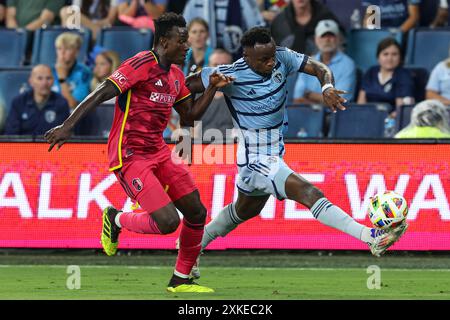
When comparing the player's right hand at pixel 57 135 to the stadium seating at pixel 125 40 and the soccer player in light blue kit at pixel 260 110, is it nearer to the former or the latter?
the soccer player in light blue kit at pixel 260 110

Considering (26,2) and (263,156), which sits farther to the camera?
(26,2)

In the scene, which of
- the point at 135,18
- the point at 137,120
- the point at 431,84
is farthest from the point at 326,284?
the point at 135,18

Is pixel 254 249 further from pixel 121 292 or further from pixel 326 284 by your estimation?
pixel 121 292

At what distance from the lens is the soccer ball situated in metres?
9.62

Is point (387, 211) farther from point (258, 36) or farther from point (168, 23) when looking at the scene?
point (168, 23)

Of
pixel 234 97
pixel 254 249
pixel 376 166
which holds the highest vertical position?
pixel 234 97

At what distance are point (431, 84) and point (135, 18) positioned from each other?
4.56 metres

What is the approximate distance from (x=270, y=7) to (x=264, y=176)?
7387 mm

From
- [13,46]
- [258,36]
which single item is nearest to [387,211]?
[258,36]

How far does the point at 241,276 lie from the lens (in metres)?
11.7

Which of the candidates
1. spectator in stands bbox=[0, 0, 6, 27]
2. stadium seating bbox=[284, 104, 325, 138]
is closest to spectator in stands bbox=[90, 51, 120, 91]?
stadium seating bbox=[284, 104, 325, 138]

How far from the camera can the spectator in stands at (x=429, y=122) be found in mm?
13761

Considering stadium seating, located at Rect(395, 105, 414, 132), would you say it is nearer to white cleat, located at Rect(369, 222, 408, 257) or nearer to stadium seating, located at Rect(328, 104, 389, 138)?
stadium seating, located at Rect(328, 104, 389, 138)

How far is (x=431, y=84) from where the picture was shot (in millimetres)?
15531
